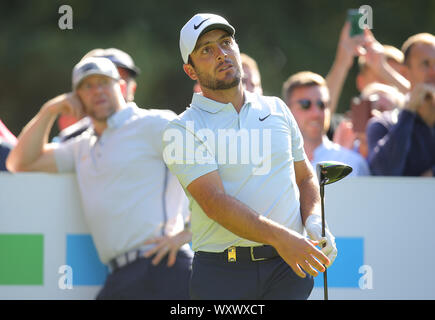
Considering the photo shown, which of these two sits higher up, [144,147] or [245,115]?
[144,147]

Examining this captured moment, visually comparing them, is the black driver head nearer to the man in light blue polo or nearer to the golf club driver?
the golf club driver

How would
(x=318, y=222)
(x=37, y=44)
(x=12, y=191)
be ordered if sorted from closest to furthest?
(x=318, y=222) < (x=12, y=191) < (x=37, y=44)

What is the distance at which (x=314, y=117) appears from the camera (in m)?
5.57

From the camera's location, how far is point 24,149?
5027mm

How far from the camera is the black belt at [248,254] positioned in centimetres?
339

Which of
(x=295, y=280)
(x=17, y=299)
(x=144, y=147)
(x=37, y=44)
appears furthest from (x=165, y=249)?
(x=37, y=44)

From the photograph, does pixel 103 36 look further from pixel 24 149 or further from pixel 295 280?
pixel 295 280

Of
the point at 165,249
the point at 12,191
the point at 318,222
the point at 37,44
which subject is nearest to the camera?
the point at 318,222

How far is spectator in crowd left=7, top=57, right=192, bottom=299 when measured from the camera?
15.1 ft

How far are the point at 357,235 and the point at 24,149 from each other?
6.99 ft

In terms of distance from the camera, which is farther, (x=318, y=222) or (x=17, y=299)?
(x=17, y=299)

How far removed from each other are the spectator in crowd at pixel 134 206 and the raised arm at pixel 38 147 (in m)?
0.25

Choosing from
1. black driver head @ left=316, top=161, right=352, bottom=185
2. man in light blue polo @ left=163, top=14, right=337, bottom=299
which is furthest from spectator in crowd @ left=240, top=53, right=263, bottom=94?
black driver head @ left=316, top=161, right=352, bottom=185

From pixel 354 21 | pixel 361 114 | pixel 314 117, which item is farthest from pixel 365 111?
pixel 354 21
